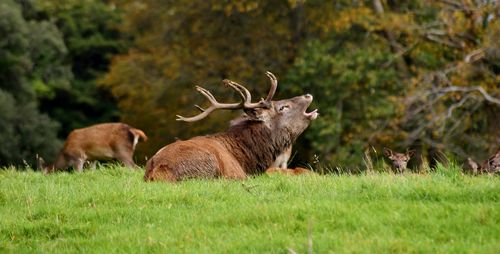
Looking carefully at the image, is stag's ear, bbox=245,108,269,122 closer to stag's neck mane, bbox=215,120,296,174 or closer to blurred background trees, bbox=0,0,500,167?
stag's neck mane, bbox=215,120,296,174

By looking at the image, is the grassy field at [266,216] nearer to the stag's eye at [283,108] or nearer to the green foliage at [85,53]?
the stag's eye at [283,108]

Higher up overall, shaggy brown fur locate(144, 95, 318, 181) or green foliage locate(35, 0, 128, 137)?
→ shaggy brown fur locate(144, 95, 318, 181)

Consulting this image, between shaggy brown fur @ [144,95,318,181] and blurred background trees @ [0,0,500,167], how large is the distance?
494 inches

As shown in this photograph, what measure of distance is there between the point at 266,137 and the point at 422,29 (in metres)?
16.0

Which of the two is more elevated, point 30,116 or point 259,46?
point 259,46

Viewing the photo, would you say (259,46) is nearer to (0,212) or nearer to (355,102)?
(355,102)

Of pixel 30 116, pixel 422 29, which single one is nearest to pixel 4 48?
pixel 30 116

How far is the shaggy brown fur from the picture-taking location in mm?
11867

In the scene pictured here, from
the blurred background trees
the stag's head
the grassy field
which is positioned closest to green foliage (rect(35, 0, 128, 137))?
the blurred background trees

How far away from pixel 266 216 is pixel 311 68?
22.0 metres

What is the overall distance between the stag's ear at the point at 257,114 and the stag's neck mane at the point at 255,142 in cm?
7

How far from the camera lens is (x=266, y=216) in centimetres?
874

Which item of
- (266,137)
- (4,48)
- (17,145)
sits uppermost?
(266,137)

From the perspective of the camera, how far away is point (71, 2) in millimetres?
A: 47562
